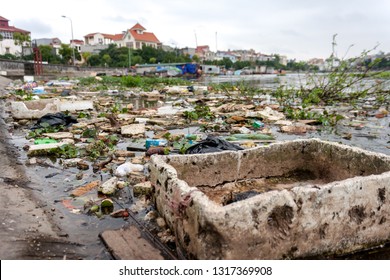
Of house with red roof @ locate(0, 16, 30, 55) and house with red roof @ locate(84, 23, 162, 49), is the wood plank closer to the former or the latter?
house with red roof @ locate(0, 16, 30, 55)

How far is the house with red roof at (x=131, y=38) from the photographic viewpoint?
7488 centimetres

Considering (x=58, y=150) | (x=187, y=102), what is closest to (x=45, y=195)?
(x=58, y=150)

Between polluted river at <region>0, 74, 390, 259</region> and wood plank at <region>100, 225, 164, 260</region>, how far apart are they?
0.05 metres

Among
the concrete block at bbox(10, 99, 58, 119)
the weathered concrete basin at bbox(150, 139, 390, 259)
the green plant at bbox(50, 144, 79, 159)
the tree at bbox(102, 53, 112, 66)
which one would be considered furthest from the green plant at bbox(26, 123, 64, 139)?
the tree at bbox(102, 53, 112, 66)

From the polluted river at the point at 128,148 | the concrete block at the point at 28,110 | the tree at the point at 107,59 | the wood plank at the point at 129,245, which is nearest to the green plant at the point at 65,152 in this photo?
the polluted river at the point at 128,148

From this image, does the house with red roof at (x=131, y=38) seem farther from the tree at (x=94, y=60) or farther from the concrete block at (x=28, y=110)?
the concrete block at (x=28, y=110)

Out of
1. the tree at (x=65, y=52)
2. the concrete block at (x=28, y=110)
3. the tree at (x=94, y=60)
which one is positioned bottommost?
the concrete block at (x=28, y=110)

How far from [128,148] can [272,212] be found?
363 centimetres

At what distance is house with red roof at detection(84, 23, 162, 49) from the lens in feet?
246

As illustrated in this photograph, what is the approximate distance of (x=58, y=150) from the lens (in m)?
5.04

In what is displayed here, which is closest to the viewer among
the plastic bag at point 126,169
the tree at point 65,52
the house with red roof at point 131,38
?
the plastic bag at point 126,169

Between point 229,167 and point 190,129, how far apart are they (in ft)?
12.9

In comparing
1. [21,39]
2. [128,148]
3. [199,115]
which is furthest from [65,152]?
[21,39]

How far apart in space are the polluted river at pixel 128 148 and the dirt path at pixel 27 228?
8cm
